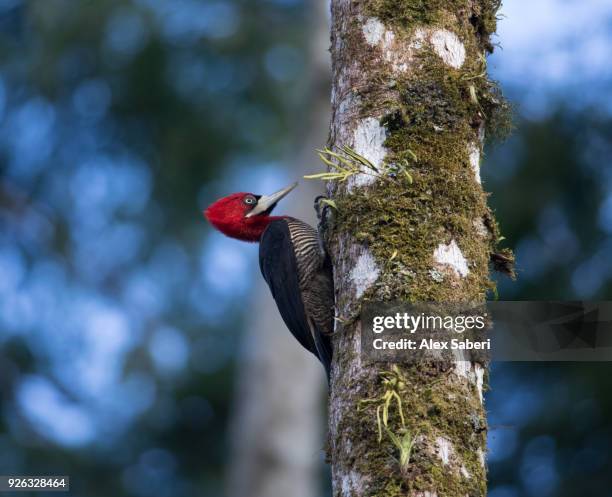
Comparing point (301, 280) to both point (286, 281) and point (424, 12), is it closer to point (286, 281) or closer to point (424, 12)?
point (286, 281)

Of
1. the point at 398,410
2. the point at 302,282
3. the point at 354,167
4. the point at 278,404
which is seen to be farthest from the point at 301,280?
the point at 278,404

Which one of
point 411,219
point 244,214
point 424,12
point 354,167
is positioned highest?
point 244,214

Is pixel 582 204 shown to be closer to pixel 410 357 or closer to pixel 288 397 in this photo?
pixel 288 397

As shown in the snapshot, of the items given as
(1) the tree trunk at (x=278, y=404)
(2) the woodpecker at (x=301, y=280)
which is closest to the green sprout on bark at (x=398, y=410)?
(2) the woodpecker at (x=301, y=280)

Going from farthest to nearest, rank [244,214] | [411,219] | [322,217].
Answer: [244,214] → [322,217] → [411,219]

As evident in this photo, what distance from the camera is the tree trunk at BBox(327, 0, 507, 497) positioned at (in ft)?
8.95

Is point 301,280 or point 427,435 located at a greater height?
point 301,280

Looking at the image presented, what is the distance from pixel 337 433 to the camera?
2881 millimetres

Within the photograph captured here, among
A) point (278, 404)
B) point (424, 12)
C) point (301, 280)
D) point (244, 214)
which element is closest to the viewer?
point (424, 12)

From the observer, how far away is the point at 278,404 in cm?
925

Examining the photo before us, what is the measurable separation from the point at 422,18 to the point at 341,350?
123cm

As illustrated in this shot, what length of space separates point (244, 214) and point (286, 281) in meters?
1.19

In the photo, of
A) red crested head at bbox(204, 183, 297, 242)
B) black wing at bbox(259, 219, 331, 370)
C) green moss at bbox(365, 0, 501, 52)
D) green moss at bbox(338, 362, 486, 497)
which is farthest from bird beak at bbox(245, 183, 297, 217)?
green moss at bbox(338, 362, 486, 497)

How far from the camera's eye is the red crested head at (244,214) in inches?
221
